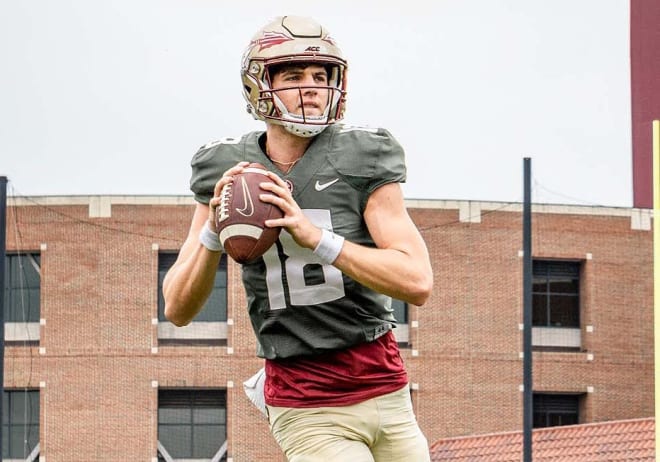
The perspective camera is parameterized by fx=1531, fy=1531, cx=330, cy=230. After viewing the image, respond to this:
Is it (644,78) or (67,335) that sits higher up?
(644,78)

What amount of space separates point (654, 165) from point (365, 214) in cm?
612

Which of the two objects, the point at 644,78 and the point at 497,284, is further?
the point at 497,284

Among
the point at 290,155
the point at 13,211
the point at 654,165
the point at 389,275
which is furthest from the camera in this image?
the point at 13,211

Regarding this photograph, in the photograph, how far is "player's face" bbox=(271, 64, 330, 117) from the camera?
5426mm

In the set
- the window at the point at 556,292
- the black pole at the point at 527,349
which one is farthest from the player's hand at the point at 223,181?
the window at the point at 556,292

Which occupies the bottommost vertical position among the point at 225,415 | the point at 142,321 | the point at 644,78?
the point at 225,415

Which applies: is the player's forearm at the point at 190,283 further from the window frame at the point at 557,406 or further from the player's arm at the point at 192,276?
the window frame at the point at 557,406

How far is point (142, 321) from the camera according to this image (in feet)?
152

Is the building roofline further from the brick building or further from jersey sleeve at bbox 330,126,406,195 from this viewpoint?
jersey sleeve at bbox 330,126,406,195

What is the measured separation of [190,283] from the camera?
18.2 ft

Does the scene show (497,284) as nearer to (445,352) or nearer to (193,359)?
(445,352)

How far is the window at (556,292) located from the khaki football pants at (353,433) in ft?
139

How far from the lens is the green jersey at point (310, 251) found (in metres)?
5.40

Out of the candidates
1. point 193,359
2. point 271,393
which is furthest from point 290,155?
point 193,359
